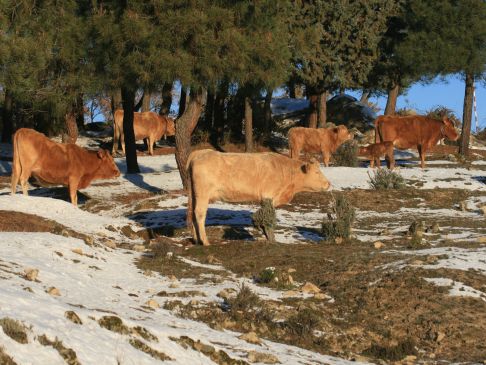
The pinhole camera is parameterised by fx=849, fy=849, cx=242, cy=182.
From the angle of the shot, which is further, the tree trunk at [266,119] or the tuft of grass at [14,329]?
the tree trunk at [266,119]

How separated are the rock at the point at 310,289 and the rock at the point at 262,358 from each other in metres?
3.69

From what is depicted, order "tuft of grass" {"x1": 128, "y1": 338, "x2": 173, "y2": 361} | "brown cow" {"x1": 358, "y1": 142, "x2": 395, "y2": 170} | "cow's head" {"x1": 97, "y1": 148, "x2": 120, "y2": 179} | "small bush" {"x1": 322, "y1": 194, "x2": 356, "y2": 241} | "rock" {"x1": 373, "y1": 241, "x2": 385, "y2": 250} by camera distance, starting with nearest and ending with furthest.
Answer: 1. "tuft of grass" {"x1": 128, "y1": 338, "x2": 173, "y2": 361}
2. "rock" {"x1": 373, "y1": 241, "x2": 385, "y2": 250}
3. "small bush" {"x1": 322, "y1": 194, "x2": 356, "y2": 241}
4. "cow's head" {"x1": 97, "y1": 148, "x2": 120, "y2": 179}
5. "brown cow" {"x1": 358, "y1": 142, "x2": 395, "y2": 170}

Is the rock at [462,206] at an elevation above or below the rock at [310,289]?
above

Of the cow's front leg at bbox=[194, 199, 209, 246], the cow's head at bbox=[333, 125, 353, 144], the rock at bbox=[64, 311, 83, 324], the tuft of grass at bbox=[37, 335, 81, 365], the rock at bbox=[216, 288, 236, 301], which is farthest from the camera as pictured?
the cow's head at bbox=[333, 125, 353, 144]

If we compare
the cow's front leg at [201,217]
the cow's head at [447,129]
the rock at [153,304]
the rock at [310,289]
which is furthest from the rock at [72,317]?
the cow's head at [447,129]

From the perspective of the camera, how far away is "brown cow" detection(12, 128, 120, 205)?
21.0 metres

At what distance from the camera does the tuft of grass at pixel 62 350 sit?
7.04 meters

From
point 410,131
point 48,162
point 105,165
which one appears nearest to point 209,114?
point 410,131

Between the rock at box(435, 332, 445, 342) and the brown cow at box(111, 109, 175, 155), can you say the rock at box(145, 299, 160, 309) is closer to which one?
the rock at box(435, 332, 445, 342)

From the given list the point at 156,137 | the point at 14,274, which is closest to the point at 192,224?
the point at 14,274

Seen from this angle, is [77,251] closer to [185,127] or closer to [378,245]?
[378,245]

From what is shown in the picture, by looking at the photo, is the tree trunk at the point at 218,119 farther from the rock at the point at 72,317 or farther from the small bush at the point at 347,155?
the rock at the point at 72,317

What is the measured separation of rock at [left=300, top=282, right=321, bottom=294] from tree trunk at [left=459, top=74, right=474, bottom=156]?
25544 mm

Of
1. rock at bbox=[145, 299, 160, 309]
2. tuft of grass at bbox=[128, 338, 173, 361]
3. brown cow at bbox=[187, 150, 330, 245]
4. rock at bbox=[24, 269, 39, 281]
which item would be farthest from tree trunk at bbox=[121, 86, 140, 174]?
tuft of grass at bbox=[128, 338, 173, 361]
